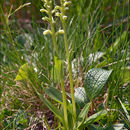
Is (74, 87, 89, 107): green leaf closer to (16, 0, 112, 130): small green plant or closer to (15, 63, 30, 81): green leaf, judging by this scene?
(16, 0, 112, 130): small green plant

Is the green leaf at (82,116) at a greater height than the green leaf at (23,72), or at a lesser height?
lesser

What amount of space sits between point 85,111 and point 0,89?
2.26 feet

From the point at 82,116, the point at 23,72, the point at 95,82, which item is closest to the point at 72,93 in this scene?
the point at 82,116

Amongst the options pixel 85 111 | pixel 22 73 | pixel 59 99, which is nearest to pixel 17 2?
pixel 22 73

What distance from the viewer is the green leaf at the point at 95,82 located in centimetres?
116

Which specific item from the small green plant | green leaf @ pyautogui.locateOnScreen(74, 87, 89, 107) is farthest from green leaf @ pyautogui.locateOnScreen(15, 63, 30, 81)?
green leaf @ pyautogui.locateOnScreen(74, 87, 89, 107)

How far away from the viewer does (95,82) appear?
119cm

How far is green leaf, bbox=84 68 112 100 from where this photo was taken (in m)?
A: 1.16

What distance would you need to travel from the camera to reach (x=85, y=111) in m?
1.05

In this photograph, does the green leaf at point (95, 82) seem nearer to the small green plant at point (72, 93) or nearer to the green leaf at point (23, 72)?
the small green plant at point (72, 93)

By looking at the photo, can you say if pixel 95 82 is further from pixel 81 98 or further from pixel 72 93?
pixel 72 93

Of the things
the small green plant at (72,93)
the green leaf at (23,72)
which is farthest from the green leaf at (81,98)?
the green leaf at (23,72)

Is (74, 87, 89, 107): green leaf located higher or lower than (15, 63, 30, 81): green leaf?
Answer: lower

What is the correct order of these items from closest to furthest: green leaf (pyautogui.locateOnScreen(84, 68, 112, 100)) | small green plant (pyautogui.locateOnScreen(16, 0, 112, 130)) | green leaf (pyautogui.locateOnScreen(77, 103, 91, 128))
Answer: small green plant (pyautogui.locateOnScreen(16, 0, 112, 130)) < green leaf (pyautogui.locateOnScreen(77, 103, 91, 128)) < green leaf (pyautogui.locateOnScreen(84, 68, 112, 100))
